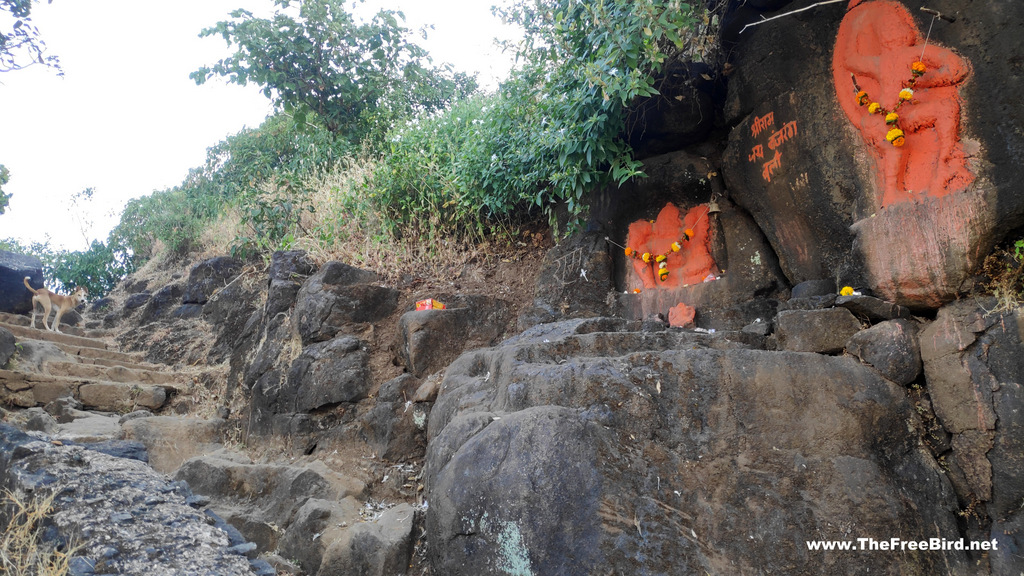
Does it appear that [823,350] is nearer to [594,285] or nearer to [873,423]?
[873,423]

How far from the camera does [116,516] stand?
11.8ft

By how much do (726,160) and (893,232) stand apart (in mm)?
1545

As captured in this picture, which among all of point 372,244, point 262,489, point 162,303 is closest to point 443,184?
point 372,244

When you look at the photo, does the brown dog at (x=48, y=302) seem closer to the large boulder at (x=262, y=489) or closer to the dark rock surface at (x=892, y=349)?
the large boulder at (x=262, y=489)

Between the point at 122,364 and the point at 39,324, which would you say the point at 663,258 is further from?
the point at 39,324

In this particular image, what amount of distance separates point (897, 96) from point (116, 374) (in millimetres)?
8278

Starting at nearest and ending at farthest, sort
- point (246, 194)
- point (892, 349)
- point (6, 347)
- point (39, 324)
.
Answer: point (892, 349) → point (6, 347) → point (39, 324) → point (246, 194)

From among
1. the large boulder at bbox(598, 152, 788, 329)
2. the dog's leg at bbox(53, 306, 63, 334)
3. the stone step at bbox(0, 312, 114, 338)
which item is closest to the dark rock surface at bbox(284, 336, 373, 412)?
the large boulder at bbox(598, 152, 788, 329)

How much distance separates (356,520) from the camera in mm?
4176

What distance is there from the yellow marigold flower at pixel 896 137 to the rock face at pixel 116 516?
468 cm

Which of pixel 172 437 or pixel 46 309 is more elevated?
pixel 46 309

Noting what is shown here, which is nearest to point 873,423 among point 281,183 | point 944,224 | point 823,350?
point 823,350

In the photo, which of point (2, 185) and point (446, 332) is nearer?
point (446, 332)

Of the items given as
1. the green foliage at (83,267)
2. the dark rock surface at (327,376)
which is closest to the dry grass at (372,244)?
the dark rock surface at (327,376)
